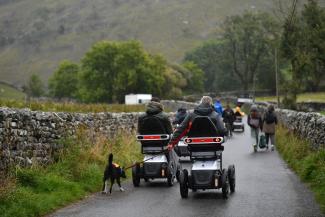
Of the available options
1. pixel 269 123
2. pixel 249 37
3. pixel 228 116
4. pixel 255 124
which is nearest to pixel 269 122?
pixel 269 123

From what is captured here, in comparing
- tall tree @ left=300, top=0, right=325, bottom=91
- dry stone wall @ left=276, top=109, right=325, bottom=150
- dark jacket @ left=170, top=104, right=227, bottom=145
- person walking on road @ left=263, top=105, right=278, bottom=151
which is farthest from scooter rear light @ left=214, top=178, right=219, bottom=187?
tall tree @ left=300, top=0, right=325, bottom=91

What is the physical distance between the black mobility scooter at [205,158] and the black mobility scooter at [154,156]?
7.23ft

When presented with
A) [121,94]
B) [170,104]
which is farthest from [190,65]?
[170,104]

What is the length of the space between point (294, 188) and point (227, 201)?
2.56m

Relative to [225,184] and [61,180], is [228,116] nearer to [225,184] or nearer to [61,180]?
[61,180]

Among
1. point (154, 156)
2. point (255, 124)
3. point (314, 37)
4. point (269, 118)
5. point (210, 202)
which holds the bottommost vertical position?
point (210, 202)

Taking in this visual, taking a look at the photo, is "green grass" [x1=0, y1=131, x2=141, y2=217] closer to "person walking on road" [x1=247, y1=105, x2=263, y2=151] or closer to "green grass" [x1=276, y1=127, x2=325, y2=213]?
"green grass" [x1=276, y1=127, x2=325, y2=213]

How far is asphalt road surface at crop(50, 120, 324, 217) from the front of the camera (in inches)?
423

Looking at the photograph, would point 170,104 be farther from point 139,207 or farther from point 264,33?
point 139,207

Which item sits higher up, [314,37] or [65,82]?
[65,82]

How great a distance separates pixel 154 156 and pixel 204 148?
2586 mm

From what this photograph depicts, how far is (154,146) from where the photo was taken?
48.3 feet

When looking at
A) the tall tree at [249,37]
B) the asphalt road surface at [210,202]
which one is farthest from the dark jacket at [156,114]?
the tall tree at [249,37]

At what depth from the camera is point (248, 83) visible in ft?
360
